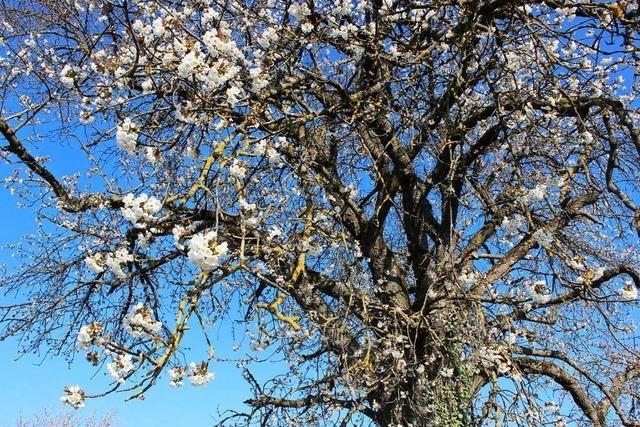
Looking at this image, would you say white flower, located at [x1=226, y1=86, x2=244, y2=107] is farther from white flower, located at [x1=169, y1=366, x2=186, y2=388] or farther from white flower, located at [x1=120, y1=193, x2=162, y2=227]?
white flower, located at [x1=169, y1=366, x2=186, y2=388]

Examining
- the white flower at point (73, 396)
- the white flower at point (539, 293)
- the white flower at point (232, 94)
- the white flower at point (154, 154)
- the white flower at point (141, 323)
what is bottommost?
the white flower at point (73, 396)

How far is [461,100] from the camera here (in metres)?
5.00

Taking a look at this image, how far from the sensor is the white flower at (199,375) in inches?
133

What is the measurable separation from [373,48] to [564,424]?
2.89 meters

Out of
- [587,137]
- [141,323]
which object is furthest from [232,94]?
[587,137]

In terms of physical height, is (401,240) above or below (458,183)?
above

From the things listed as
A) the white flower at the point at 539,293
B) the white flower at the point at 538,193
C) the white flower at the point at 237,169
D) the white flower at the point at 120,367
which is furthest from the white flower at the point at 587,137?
the white flower at the point at 120,367

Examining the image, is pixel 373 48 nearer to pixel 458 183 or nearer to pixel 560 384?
pixel 458 183

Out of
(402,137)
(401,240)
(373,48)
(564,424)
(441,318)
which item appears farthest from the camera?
(401,240)

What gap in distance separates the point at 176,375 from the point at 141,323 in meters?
0.42

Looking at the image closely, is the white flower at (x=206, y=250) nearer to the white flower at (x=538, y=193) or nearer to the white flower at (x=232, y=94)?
the white flower at (x=232, y=94)

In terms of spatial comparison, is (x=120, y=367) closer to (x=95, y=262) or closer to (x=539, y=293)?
(x=95, y=262)

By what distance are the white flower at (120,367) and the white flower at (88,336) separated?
0.13 meters

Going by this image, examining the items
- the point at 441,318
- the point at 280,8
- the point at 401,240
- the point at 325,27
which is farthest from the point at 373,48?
the point at 401,240
